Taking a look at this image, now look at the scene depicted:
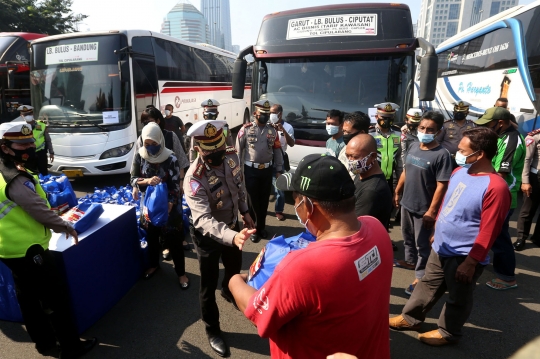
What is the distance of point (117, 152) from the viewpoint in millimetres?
7152

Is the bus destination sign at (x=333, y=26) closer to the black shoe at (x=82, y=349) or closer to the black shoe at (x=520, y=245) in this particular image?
the black shoe at (x=520, y=245)

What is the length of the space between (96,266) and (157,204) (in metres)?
0.80

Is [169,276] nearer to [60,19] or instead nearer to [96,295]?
[96,295]

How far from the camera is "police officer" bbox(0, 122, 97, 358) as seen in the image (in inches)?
93.3

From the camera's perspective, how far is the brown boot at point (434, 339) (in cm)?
288

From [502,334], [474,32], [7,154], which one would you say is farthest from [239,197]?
[474,32]

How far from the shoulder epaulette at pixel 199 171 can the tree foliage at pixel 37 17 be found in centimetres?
2220

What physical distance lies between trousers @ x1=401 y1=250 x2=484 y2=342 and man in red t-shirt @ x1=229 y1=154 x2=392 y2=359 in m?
1.46

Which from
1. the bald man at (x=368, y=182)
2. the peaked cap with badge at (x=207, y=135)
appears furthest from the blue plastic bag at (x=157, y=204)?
the bald man at (x=368, y=182)

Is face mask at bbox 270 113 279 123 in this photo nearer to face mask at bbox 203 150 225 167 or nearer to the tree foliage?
face mask at bbox 203 150 225 167

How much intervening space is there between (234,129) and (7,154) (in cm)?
1269

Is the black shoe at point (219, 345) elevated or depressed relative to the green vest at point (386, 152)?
depressed

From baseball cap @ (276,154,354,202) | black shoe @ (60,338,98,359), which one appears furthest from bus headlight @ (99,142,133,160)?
baseball cap @ (276,154,354,202)

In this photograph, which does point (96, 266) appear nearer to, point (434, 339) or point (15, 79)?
point (434, 339)
